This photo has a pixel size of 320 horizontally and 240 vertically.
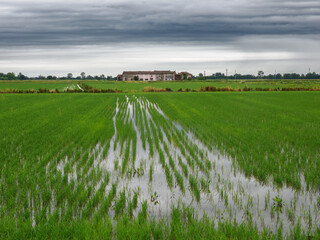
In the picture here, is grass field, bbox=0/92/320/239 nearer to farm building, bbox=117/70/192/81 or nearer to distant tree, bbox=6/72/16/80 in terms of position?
farm building, bbox=117/70/192/81

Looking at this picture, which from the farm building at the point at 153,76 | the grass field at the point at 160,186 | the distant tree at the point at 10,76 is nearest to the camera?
the grass field at the point at 160,186

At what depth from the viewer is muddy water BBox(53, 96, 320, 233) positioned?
443cm

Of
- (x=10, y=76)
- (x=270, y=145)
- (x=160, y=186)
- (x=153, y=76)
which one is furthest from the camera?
(x=153, y=76)

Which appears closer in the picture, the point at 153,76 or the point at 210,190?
the point at 210,190

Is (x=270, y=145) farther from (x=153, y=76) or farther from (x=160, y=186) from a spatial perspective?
(x=153, y=76)

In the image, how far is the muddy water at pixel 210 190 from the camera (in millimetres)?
4430

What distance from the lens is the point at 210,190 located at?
5457mm

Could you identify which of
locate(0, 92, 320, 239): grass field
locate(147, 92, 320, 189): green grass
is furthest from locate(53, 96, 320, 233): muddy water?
locate(147, 92, 320, 189): green grass

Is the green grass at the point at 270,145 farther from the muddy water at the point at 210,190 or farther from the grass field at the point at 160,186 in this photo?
the muddy water at the point at 210,190

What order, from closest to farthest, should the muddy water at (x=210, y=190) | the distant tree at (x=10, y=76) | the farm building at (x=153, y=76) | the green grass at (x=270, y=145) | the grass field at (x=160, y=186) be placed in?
the grass field at (x=160, y=186), the muddy water at (x=210, y=190), the green grass at (x=270, y=145), the distant tree at (x=10, y=76), the farm building at (x=153, y=76)

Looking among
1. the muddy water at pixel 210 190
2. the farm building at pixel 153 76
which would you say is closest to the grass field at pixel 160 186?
the muddy water at pixel 210 190

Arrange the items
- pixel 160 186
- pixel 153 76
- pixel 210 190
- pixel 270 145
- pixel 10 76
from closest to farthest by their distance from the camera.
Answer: pixel 210 190 → pixel 160 186 → pixel 270 145 → pixel 10 76 → pixel 153 76

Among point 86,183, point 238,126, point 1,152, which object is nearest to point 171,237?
point 86,183

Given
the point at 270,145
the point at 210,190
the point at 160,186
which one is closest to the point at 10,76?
the point at 270,145
